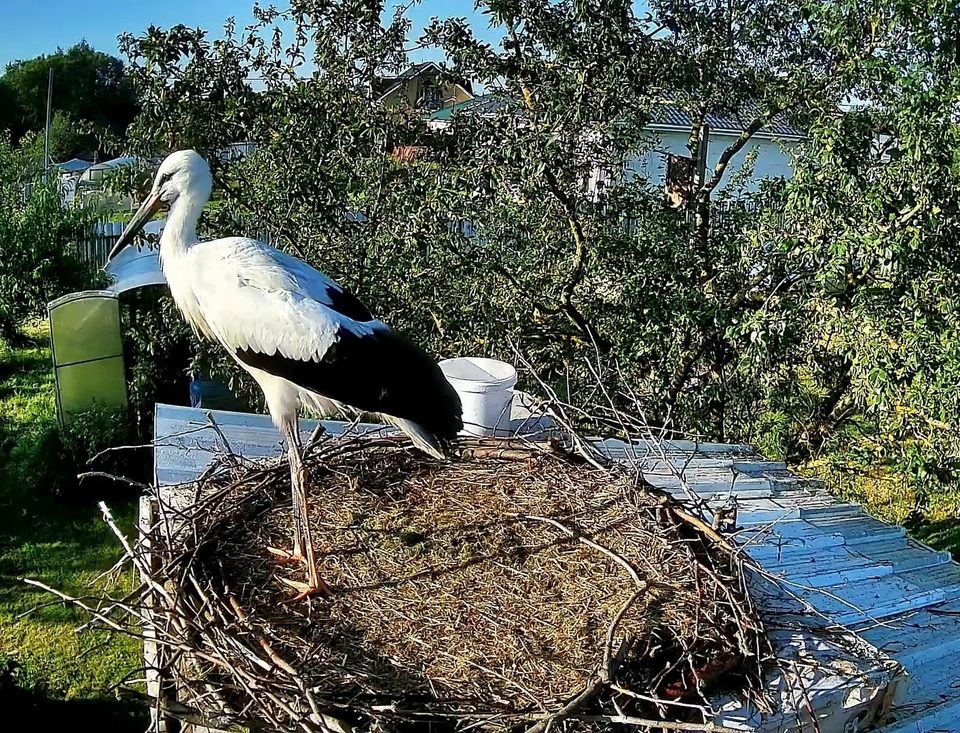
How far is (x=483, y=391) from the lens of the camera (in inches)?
175

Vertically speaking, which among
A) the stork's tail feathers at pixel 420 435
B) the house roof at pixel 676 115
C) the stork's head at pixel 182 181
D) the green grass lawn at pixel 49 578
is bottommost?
the green grass lawn at pixel 49 578

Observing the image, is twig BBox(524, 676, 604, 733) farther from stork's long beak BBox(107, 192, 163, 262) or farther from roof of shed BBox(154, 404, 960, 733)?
stork's long beak BBox(107, 192, 163, 262)

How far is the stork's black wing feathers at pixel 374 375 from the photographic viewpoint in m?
3.38

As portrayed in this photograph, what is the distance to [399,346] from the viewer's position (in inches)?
139

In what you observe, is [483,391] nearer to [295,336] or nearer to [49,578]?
[295,336]

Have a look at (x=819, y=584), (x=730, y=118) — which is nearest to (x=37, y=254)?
(x=730, y=118)

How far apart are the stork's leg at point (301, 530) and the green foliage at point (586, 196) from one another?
7.46 ft

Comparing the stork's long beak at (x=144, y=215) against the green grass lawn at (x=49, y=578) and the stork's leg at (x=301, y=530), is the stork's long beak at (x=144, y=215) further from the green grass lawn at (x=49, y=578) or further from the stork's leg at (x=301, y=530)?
the green grass lawn at (x=49, y=578)

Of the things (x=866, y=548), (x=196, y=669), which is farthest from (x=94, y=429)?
(x=866, y=548)

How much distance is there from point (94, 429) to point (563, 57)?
490 centimetres

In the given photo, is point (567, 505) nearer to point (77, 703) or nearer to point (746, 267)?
point (746, 267)

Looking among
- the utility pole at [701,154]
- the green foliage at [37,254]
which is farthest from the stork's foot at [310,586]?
the green foliage at [37,254]

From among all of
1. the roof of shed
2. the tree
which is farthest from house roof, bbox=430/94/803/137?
the tree

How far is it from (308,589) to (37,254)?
774 cm
